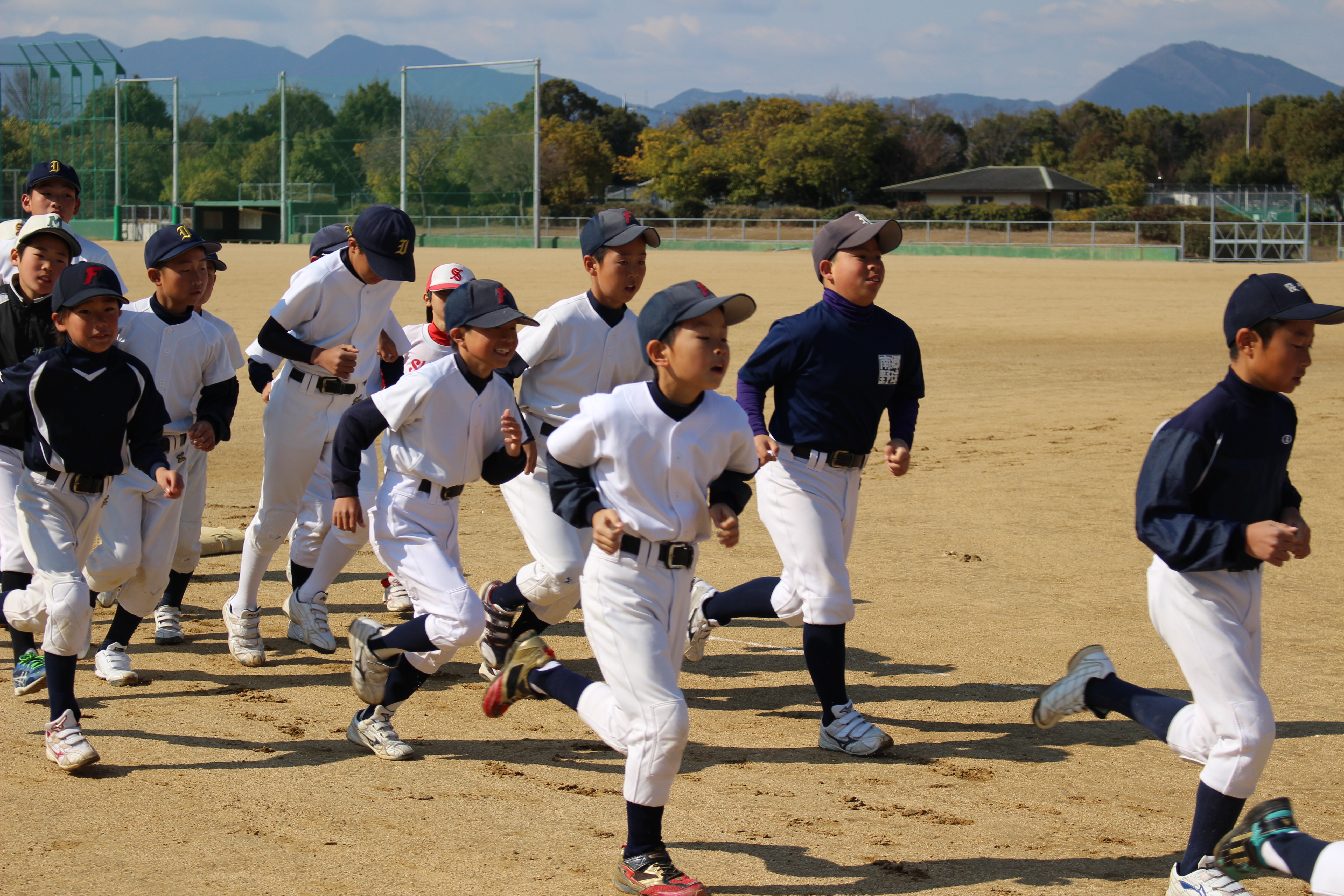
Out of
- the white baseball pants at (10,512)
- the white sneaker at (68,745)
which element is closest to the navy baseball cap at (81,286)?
the white baseball pants at (10,512)

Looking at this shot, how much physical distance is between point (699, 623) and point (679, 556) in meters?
2.04

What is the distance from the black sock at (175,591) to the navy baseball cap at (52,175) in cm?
205

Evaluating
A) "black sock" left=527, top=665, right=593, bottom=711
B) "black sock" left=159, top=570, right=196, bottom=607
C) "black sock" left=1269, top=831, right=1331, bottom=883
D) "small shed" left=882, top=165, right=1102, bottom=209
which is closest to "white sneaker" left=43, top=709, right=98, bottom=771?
"black sock" left=527, top=665, right=593, bottom=711

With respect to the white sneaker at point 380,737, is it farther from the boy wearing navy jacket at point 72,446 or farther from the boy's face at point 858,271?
the boy's face at point 858,271

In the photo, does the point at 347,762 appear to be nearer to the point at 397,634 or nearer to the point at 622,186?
the point at 397,634

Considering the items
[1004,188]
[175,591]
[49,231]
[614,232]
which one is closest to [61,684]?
[175,591]

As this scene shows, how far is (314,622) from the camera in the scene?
19.6 ft

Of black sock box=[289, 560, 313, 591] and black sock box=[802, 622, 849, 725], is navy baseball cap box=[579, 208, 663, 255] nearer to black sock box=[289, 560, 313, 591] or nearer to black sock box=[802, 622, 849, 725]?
black sock box=[802, 622, 849, 725]

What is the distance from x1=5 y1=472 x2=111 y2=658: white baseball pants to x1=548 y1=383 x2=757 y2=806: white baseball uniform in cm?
211

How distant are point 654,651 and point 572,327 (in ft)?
6.70

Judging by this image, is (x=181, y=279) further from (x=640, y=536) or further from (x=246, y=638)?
(x=640, y=536)

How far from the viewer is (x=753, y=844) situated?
385cm

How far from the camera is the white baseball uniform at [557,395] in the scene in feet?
16.9

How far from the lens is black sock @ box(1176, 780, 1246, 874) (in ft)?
11.1
